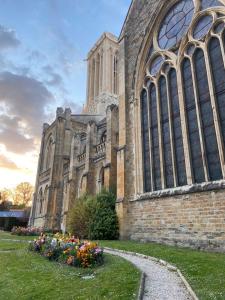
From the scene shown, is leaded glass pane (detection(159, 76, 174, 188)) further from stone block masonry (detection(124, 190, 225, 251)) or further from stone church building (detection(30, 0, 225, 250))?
stone block masonry (detection(124, 190, 225, 251))

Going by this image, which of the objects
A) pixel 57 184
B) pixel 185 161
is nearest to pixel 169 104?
pixel 185 161

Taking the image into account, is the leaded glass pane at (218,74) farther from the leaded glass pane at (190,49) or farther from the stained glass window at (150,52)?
the stained glass window at (150,52)

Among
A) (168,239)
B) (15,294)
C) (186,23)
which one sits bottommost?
(15,294)

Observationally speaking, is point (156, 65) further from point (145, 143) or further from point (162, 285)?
point (162, 285)

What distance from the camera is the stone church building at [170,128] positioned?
10594 millimetres

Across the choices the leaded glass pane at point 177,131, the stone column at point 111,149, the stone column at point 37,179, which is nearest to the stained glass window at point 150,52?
the leaded glass pane at point 177,131

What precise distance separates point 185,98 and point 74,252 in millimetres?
9001

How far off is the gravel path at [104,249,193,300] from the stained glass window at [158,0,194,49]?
12.2 meters

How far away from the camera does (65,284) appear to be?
17.8 ft

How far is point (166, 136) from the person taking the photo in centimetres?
1334

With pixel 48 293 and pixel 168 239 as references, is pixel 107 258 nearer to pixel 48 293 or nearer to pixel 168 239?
pixel 48 293

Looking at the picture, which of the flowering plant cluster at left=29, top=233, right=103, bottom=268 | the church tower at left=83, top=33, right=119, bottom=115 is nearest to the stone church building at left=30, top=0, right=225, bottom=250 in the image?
the flowering plant cluster at left=29, top=233, right=103, bottom=268

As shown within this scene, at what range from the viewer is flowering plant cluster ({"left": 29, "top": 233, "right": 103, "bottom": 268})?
7262 millimetres

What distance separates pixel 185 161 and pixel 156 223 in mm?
3386
